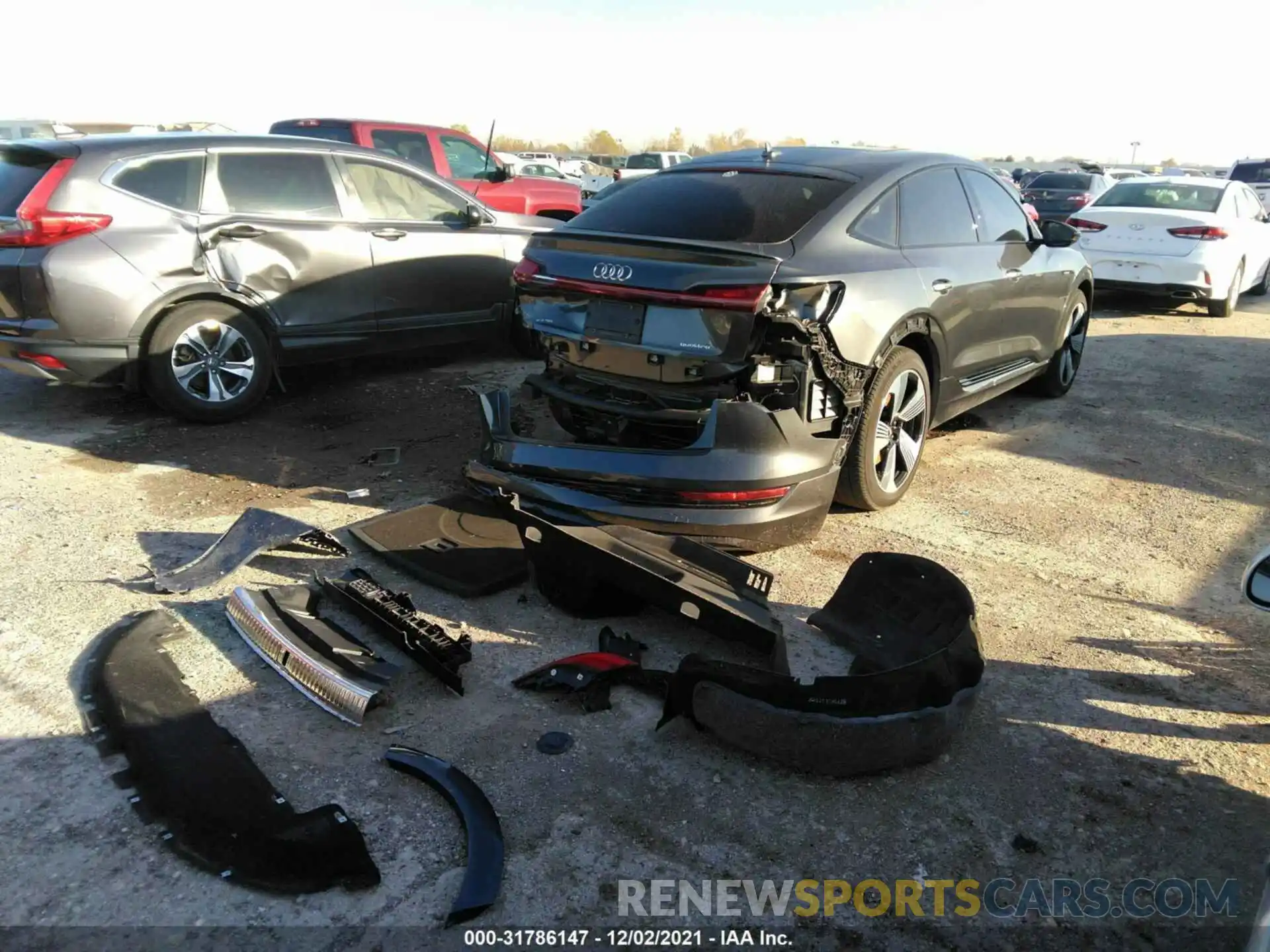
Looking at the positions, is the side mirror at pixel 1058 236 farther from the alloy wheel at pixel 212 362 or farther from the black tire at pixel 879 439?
the alloy wheel at pixel 212 362

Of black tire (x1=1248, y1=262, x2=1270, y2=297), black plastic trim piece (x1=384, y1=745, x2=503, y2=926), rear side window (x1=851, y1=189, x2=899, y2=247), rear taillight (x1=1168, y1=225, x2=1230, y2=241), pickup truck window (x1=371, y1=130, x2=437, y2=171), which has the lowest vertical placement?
black plastic trim piece (x1=384, y1=745, x2=503, y2=926)

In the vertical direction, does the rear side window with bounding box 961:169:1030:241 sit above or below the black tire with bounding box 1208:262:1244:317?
above

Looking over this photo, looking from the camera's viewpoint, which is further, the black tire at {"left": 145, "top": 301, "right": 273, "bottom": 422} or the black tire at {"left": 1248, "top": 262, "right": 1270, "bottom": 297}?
the black tire at {"left": 1248, "top": 262, "right": 1270, "bottom": 297}

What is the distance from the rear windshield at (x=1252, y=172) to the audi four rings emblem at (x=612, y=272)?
1894cm

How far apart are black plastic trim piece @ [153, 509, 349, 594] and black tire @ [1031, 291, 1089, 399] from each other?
5.35 metres

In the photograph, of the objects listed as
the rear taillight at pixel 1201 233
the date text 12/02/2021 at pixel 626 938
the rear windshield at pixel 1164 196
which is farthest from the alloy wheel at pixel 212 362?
the rear windshield at pixel 1164 196

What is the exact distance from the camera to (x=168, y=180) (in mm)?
5734

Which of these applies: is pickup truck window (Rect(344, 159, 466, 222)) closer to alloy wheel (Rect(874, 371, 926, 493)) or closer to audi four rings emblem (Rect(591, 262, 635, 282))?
audi four rings emblem (Rect(591, 262, 635, 282))

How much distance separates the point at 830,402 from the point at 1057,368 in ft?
12.5

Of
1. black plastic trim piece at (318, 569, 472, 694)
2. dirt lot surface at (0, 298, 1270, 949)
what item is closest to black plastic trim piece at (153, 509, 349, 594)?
dirt lot surface at (0, 298, 1270, 949)

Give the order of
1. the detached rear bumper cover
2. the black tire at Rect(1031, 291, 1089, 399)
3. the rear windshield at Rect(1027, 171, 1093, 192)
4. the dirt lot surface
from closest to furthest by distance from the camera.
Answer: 1. the dirt lot surface
2. the detached rear bumper cover
3. the black tire at Rect(1031, 291, 1089, 399)
4. the rear windshield at Rect(1027, 171, 1093, 192)

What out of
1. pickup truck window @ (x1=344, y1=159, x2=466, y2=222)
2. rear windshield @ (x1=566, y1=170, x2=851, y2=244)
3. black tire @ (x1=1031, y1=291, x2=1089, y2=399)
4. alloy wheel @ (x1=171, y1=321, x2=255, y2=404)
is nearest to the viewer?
rear windshield @ (x1=566, y1=170, x2=851, y2=244)

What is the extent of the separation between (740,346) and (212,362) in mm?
3881

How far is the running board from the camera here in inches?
208
